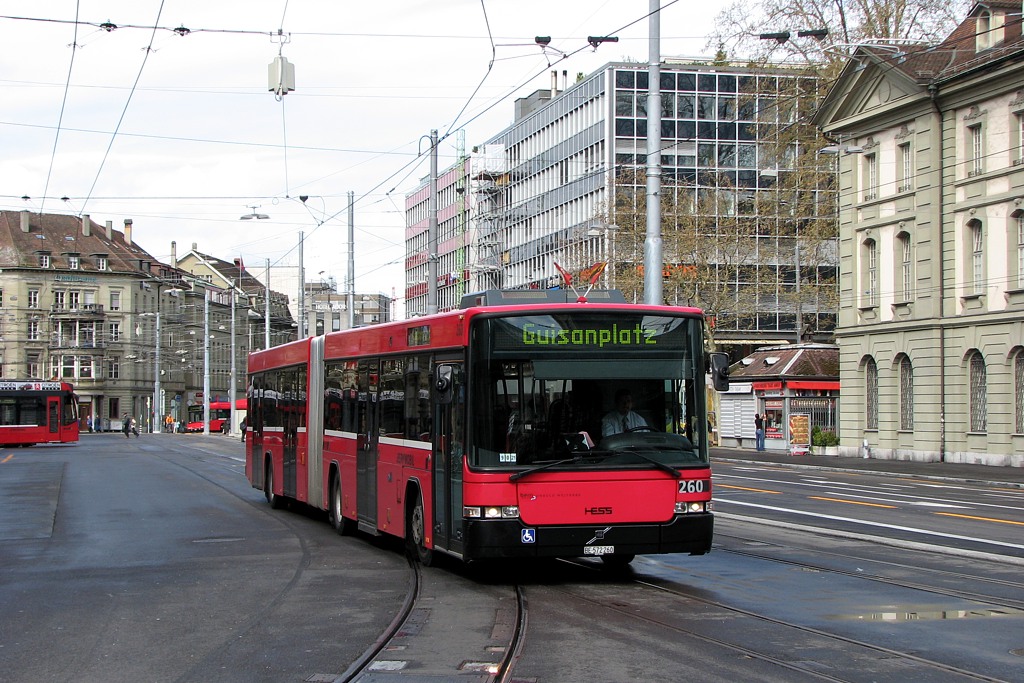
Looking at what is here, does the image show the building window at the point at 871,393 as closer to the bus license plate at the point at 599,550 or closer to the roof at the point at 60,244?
the bus license plate at the point at 599,550

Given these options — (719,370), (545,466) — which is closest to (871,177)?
(719,370)

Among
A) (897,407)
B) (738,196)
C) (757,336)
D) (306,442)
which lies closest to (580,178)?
(738,196)

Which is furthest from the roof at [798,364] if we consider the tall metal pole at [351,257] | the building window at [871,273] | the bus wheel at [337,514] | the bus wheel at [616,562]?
the bus wheel at [616,562]

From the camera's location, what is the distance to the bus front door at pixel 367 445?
16.2 meters

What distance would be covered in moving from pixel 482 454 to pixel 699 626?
2984 mm

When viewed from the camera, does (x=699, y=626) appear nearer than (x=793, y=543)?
Yes

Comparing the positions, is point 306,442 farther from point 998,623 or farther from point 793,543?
point 998,623

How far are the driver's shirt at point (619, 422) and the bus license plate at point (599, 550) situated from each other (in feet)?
3.35

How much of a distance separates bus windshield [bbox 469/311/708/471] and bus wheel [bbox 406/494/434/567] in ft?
6.68

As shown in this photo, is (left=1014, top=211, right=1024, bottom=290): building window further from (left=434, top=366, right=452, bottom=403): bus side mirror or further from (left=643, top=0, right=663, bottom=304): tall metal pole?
(left=434, top=366, right=452, bottom=403): bus side mirror

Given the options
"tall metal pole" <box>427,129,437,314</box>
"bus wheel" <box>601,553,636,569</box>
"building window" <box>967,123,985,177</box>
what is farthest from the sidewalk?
"bus wheel" <box>601,553,636,569</box>

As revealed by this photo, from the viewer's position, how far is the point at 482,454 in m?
12.3

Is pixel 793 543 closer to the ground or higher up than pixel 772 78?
closer to the ground

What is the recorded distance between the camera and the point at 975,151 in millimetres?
42938
